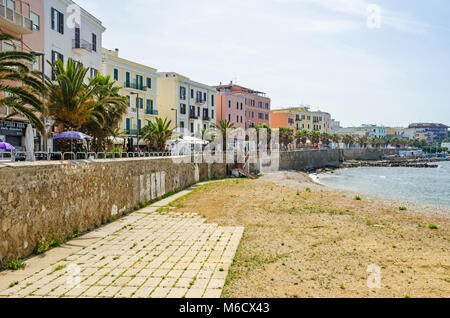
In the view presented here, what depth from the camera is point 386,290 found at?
8781 mm

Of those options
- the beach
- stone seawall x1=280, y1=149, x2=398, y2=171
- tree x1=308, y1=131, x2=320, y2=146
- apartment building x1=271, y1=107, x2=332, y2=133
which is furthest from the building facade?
the beach

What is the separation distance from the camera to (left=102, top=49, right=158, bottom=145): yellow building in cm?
4059

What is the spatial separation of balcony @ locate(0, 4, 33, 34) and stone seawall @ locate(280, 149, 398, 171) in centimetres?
4684

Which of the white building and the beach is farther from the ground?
the white building

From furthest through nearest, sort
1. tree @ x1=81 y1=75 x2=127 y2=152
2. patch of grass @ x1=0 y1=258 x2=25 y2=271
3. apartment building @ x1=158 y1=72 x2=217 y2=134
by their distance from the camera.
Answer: apartment building @ x1=158 y1=72 x2=217 y2=134
tree @ x1=81 y1=75 x2=127 y2=152
patch of grass @ x1=0 y1=258 x2=25 y2=271

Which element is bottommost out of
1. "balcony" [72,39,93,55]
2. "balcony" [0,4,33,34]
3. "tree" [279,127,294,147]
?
"tree" [279,127,294,147]

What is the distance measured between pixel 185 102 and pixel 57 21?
28.3 m

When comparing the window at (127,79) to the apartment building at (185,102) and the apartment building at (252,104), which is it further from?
the apartment building at (252,104)

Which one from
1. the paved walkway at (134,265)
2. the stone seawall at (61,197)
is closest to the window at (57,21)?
the stone seawall at (61,197)

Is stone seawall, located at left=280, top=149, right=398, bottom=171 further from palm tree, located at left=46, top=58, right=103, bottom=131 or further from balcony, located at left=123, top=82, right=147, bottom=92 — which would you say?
palm tree, located at left=46, top=58, right=103, bottom=131
